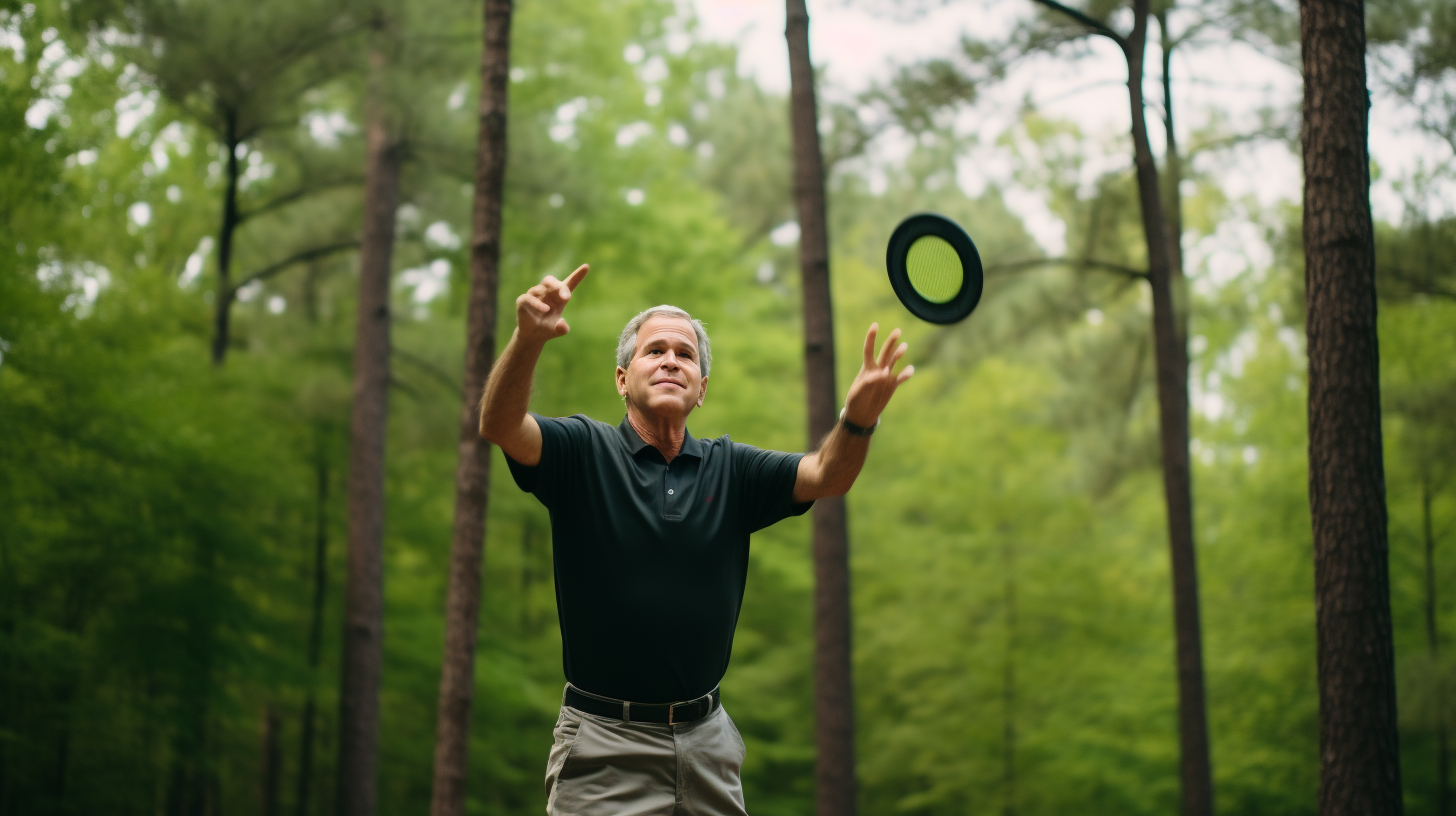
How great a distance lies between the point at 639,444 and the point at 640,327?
1.15 feet

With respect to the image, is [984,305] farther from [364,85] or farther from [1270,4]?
[364,85]

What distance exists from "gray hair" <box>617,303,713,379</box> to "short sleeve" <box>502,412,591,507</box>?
35cm

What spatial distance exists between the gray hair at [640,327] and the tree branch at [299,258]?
38.6 feet

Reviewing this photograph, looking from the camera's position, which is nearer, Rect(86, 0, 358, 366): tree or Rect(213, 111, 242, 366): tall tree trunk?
Rect(86, 0, 358, 366): tree

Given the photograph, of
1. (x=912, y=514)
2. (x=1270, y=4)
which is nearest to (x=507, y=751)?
(x=912, y=514)

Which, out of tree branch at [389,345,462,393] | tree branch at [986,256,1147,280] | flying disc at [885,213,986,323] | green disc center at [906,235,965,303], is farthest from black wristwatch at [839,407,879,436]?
tree branch at [389,345,462,393]

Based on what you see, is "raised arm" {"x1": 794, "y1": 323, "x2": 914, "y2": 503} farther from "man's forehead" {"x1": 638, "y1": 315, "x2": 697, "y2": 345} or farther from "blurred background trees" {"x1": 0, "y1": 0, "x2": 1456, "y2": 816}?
"blurred background trees" {"x1": 0, "y1": 0, "x2": 1456, "y2": 816}

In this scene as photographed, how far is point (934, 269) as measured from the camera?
3713mm

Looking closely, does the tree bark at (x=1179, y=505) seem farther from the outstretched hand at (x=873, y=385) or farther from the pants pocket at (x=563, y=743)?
the pants pocket at (x=563, y=743)

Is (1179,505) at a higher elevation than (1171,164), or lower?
lower

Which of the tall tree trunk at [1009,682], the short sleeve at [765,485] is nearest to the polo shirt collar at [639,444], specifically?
the short sleeve at [765,485]

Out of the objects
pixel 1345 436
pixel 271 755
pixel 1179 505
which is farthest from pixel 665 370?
pixel 271 755

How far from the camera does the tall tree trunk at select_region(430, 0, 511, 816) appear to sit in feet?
26.2

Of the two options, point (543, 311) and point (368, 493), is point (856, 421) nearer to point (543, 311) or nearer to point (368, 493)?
point (543, 311)
